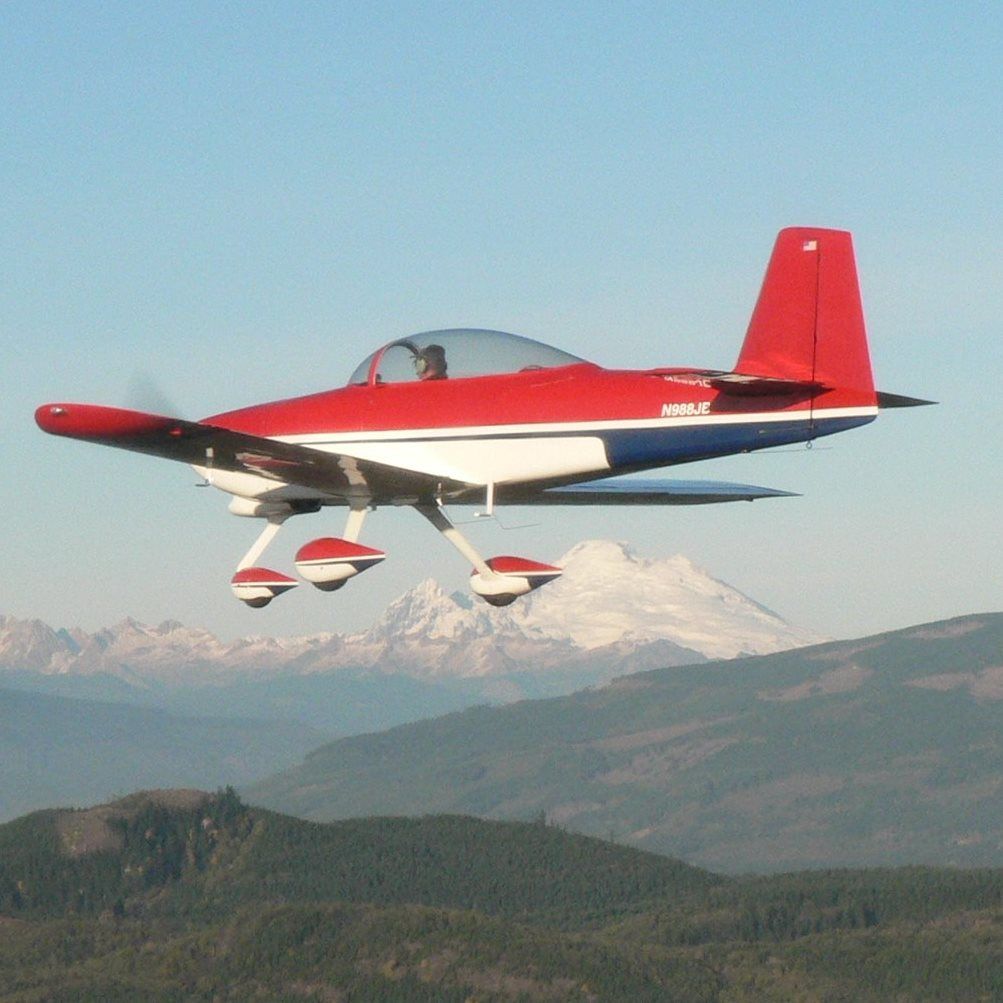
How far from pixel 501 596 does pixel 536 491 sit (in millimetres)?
2180

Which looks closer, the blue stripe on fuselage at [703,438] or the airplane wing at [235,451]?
the airplane wing at [235,451]

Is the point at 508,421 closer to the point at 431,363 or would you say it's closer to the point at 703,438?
the point at 431,363

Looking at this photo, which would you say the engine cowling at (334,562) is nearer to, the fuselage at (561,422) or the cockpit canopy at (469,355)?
the fuselage at (561,422)

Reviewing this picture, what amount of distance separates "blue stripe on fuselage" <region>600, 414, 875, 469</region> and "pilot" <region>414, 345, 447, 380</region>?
2.92 meters

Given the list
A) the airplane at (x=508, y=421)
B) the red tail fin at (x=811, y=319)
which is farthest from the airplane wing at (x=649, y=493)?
the red tail fin at (x=811, y=319)

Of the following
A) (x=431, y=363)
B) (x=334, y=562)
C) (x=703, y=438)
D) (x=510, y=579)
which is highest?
(x=431, y=363)

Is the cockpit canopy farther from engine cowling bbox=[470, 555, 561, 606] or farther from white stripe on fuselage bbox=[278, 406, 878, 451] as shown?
engine cowling bbox=[470, 555, 561, 606]

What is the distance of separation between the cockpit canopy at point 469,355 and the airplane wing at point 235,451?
1.91 metres

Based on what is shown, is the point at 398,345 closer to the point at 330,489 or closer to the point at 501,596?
the point at 330,489

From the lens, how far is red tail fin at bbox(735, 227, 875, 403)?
948 inches

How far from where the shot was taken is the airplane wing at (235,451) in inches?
870

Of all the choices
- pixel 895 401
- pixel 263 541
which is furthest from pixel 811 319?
pixel 263 541

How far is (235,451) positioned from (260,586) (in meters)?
3.17

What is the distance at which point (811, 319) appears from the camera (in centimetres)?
2427
